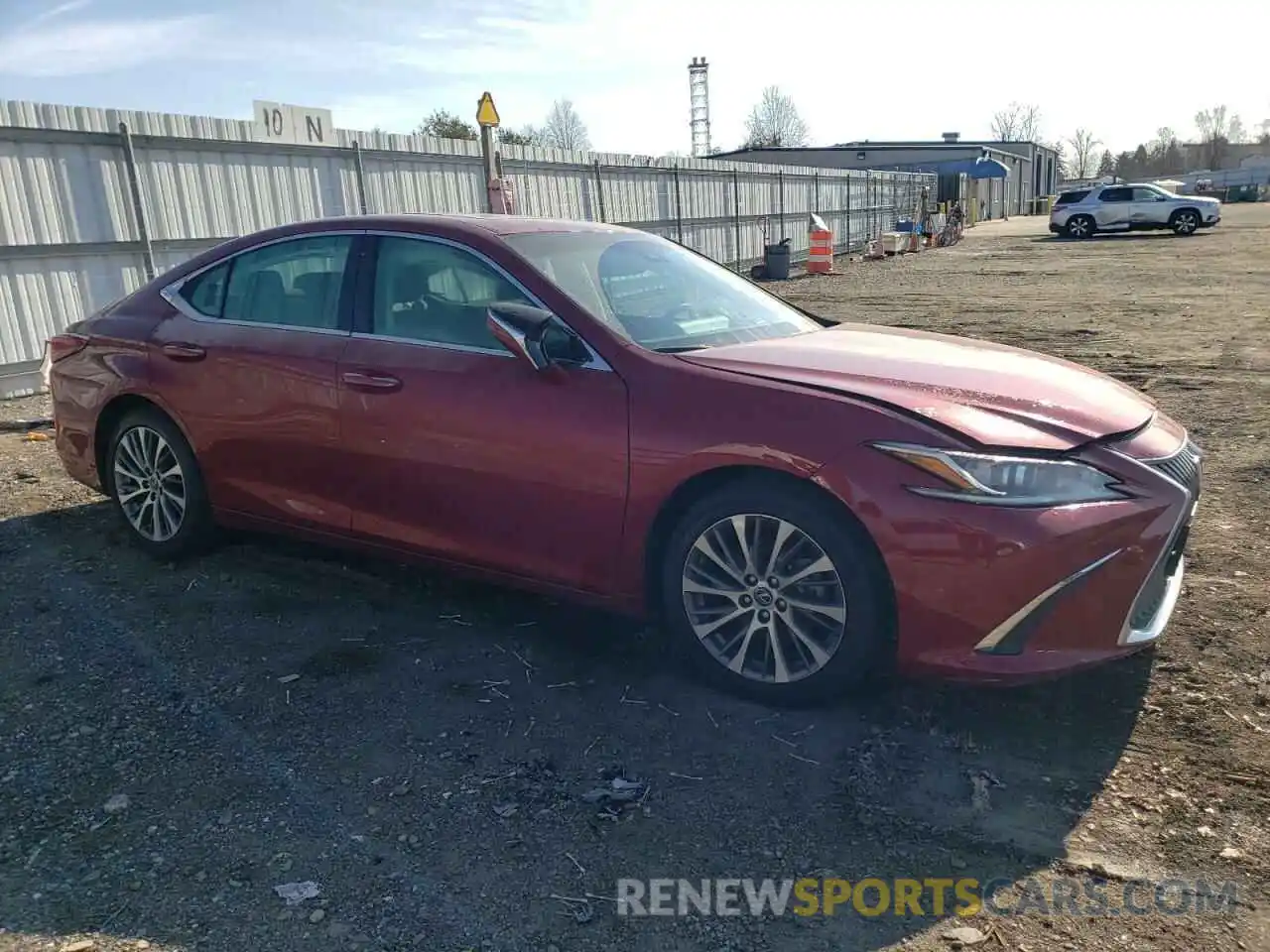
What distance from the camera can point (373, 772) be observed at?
306 centimetres

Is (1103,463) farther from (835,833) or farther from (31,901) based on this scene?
(31,901)

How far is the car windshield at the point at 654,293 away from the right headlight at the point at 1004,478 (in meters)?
1.09

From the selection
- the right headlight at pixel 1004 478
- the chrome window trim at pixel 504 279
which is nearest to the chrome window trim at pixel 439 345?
the chrome window trim at pixel 504 279

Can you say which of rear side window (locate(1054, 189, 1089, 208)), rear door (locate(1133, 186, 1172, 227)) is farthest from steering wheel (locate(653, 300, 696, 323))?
rear side window (locate(1054, 189, 1089, 208))

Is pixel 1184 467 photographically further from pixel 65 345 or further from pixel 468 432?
pixel 65 345

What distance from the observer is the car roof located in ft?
13.4

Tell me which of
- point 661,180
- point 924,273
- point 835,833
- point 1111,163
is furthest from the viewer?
point 1111,163

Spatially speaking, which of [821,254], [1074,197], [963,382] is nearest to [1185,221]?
[1074,197]

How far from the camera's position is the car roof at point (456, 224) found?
407cm

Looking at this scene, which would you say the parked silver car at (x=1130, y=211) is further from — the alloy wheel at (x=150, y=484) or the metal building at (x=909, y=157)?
the alloy wheel at (x=150, y=484)

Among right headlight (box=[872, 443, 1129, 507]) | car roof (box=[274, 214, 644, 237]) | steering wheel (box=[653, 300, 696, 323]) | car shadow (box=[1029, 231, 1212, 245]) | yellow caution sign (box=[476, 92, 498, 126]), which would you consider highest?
yellow caution sign (box=[476, 92, 498, 126])

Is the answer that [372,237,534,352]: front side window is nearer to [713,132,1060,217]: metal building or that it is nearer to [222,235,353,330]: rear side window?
[222,235,353,330]: rear side window

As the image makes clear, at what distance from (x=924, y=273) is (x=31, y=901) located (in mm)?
22895

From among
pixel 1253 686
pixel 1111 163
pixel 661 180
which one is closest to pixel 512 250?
pixel 1253 686
